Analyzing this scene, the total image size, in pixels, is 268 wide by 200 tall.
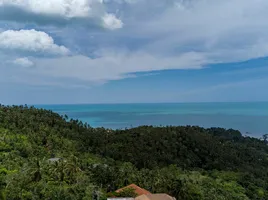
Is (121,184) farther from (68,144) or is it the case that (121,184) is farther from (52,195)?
(68,144)

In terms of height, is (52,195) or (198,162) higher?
(52,195)

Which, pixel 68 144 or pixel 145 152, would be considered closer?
pixel 68 144

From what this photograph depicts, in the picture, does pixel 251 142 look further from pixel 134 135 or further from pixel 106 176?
pixel 106 176

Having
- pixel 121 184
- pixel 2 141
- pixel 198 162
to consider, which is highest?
pixel 2 141

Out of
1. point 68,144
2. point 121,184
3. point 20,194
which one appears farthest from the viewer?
point 68,144

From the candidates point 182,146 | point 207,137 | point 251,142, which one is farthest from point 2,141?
point 251,142

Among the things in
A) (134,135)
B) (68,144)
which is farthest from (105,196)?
(134,135)

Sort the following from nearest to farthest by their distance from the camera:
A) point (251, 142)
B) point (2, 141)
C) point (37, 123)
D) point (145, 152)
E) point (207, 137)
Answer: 1. point (2, 141)
2. point (37, 123)
3. point (145, 152)
4. point (207, 137)
5. point (251, 142)
